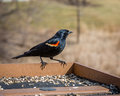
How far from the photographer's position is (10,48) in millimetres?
14367

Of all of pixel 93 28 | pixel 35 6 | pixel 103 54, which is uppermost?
pixel 35 6

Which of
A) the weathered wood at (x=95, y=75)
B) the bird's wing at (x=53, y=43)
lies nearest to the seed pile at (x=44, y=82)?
the weathered wood at (x=95, y=75)

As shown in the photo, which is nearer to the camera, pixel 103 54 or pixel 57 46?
pixel 57 46

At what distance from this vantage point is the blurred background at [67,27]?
13.7m

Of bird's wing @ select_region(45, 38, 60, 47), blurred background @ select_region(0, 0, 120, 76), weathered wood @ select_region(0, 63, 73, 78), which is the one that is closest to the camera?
weathered wood @ select_region(0, 63, 73, 78)

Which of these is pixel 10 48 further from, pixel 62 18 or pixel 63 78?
pixel 63 78

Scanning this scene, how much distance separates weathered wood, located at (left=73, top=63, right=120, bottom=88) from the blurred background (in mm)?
7833

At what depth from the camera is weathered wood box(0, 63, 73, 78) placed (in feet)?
15.8

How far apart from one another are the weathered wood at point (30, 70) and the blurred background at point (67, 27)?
7.88 metres

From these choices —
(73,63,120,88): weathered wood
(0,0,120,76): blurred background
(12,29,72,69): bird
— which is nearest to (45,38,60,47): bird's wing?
(12,29,72,69): bird

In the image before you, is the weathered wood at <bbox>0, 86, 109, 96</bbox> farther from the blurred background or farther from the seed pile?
the blurred background

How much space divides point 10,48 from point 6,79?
32.4 feet

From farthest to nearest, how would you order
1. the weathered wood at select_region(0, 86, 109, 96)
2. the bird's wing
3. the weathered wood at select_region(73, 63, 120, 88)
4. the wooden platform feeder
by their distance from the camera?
the bird's wing < the wooden platform feeder < the weathered wood at select_region(73, 63, 120, 88) < the weathered wood at select_region(0, 86, 109, 96)

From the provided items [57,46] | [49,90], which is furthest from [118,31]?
[49,90]
